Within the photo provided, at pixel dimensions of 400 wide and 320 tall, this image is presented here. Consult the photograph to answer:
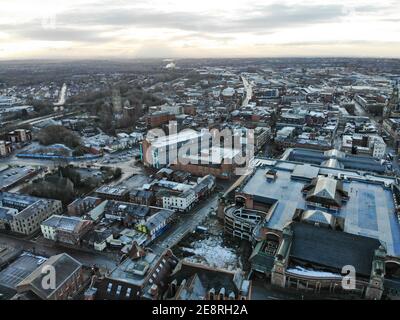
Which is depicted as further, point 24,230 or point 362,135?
point 362,135

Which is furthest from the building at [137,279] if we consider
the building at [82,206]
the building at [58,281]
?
the building at [82,206]

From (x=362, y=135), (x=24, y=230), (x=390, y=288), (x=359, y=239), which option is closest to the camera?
(x=390, y=288)

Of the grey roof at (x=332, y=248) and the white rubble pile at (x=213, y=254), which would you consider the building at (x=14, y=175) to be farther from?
the grey roof at (x=332, y=248)

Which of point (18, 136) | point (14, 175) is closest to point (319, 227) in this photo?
point (14, 175)

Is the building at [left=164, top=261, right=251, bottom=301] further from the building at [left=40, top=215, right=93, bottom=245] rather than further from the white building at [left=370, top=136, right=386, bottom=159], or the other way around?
the white building at [left=370, top=136, right=386, bottom=159]

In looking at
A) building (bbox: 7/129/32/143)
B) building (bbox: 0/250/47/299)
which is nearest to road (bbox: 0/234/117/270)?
building (bbox: 0/250/47/299)
